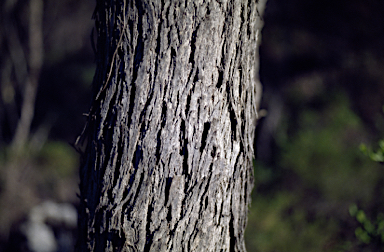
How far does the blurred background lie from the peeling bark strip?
277 cm

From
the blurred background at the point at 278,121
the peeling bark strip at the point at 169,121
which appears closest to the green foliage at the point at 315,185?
the blurred background at the point at 278,121

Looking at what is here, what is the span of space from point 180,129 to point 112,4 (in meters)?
0.65

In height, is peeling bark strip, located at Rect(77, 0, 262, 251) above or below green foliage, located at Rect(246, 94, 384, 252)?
above

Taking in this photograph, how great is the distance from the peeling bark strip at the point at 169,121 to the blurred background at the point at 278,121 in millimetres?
2768

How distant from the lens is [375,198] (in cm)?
382

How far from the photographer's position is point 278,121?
232 inches

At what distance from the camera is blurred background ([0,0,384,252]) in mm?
3883

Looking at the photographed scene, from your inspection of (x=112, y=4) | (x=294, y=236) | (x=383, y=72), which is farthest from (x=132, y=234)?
(x=383, y=72)

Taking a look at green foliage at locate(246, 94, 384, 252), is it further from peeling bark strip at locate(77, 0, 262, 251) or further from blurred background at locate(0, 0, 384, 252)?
peeling bark strip at locate(77, 0, 262, 251)

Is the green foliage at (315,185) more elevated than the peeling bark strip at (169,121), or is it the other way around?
the peeling bark strip at (169,121)

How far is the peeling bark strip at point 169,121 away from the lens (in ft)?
3.59

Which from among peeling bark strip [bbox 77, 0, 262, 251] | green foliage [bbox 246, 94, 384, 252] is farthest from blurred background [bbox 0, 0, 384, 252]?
peeling bark strip [bbox 77, 0, 262, 251]

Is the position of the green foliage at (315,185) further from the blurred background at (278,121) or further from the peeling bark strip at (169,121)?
the peeling bark strip at (169,121)

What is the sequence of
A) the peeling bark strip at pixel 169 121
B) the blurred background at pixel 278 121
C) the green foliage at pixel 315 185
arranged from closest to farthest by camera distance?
the peeling bark strip at pixel 169 121
the green foliage at pixel 315 185
the blurred background at pixel 278 121
